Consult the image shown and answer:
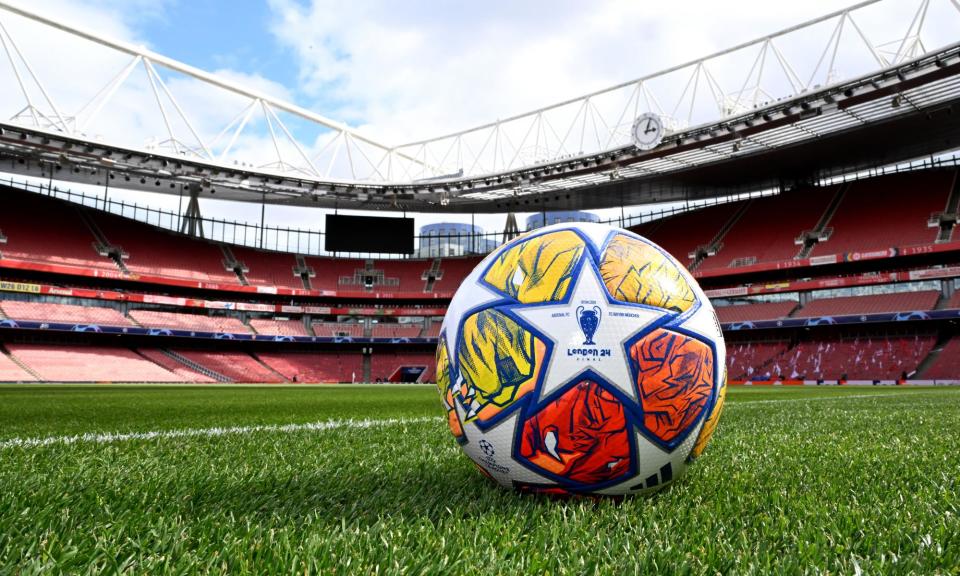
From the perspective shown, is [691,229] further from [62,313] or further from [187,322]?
[62,313]

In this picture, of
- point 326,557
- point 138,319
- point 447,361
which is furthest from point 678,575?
point 138,319

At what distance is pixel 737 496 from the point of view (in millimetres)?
2625

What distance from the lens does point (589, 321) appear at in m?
2.42

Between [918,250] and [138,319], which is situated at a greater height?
[918,250]

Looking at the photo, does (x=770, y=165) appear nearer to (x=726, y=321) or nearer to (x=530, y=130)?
(x=726, y=321)

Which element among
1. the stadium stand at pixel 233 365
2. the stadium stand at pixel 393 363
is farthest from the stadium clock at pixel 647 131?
the stadium stand at pixel 233 365

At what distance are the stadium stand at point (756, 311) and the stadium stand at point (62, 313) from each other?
126 ft

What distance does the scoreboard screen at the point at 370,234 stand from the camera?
4847cm

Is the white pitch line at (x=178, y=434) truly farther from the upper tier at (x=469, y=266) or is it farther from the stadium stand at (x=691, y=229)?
the stadium stand at (x=691, y=229)

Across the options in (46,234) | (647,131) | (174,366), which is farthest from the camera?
(46,234)

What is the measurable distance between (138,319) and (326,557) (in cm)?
4299

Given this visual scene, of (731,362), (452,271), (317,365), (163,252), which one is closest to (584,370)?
(731,362)

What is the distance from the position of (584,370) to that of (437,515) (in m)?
0.82

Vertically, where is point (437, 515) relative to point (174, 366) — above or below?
above
